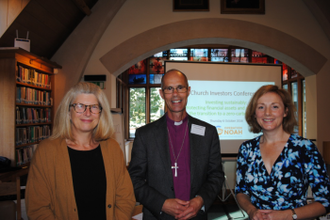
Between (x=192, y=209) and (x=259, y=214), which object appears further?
(x=192, y=209)

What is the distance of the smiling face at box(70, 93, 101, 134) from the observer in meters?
1.42

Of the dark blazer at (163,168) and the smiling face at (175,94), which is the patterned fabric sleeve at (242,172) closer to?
the dark blazer at (163,168)

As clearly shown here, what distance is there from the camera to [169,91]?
1786 millimetres

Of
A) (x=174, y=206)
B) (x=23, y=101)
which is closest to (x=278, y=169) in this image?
(x=174, y=206)

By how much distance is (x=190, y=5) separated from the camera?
4828mm

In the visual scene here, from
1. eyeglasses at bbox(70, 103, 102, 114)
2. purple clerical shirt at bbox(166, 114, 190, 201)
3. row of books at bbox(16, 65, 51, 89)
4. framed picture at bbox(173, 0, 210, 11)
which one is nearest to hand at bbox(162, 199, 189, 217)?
purple clerical shirt at bbox(166, 114, 190, 201)

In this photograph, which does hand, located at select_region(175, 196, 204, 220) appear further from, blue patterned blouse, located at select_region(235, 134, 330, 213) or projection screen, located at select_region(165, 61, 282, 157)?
projection screen, located at select_region(165, 61, 282, 157)

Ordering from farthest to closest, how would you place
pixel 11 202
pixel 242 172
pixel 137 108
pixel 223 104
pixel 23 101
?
1. pixel 137 108
2. pixel 223 104
3. pixel 23 101
4. pixel 11 202
5. pixel 242 172

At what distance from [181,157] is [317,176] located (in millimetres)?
893

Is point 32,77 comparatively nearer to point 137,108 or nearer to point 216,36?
point 216,36

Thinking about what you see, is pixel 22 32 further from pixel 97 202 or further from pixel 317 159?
pixel 317 159

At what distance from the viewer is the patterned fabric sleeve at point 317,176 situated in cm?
139

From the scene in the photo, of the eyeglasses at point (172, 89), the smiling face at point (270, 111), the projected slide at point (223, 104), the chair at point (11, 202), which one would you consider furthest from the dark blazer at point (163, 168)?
the projected slide at point (223, 104)

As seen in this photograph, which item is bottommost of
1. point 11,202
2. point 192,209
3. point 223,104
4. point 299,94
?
point 11,202
